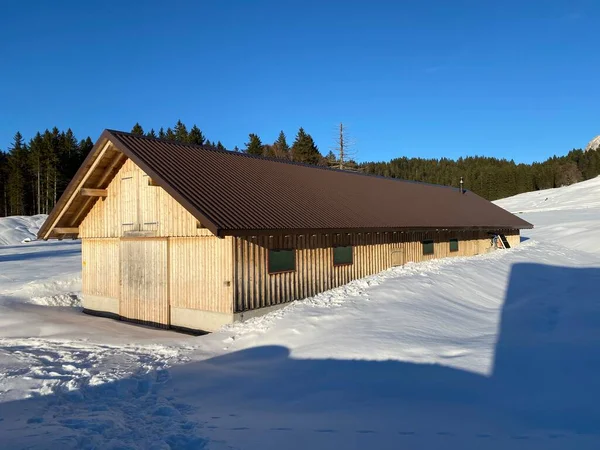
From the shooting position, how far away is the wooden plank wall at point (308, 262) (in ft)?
41.3

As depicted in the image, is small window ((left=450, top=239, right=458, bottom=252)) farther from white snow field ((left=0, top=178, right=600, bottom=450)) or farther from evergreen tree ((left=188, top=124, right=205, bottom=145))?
evergreen tree ((left=188, top=124, right=205, bottom=145))

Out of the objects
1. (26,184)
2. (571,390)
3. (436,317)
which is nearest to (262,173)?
(436,317)

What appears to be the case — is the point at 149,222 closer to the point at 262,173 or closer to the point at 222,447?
the point at 262,173

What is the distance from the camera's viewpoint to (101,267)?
1645cm

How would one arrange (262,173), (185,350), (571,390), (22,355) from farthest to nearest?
(262,173), (185,350), (22,355), (571,390)

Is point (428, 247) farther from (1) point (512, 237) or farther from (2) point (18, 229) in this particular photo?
(2) point (18, 229)

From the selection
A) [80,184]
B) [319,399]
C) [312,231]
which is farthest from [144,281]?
[319,399]

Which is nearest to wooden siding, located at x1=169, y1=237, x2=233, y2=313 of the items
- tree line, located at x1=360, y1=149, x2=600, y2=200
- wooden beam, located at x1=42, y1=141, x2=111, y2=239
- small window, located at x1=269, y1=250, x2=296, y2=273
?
small window, located at x1=269, y1=250, x2=296, y2=273

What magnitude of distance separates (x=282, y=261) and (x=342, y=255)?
10.3 ft

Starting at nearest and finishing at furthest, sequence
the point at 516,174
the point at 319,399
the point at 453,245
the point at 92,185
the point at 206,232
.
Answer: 1. the point at 319,399
2. the point at 206,232
3. the point at 92,185
4. the point at 453,245
5. the point at 516,174

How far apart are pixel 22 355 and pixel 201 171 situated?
744 centimetres

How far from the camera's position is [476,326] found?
38.7 feet

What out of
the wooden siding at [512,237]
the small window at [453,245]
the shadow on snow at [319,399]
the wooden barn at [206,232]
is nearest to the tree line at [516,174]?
the wooden siding at [512,237]

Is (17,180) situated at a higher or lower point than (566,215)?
higher
